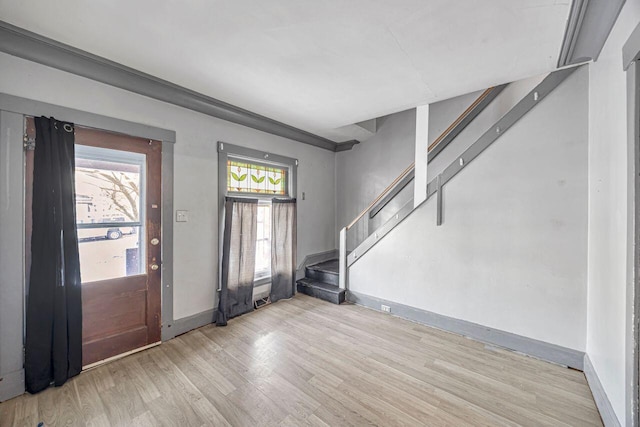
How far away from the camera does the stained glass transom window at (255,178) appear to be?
3.40 metres

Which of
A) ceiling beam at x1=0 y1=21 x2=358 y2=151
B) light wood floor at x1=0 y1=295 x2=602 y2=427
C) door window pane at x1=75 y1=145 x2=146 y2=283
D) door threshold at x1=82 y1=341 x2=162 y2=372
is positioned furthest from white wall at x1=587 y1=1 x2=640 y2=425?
door window pane at x1=75 y1=145 x2=146 y2=283

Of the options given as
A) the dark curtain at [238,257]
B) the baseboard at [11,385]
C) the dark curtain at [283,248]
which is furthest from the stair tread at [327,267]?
the baseboard at [11,385]

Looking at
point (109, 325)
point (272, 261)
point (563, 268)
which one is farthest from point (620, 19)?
point (109, 325)

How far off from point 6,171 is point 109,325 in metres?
1.52

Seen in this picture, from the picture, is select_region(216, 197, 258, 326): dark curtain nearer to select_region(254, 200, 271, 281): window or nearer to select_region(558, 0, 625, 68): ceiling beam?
select_region(254, 200, 271, 281): window

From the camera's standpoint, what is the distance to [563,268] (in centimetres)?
227

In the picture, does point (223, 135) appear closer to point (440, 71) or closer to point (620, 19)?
point (440, 71)

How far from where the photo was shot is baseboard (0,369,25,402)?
1.84 meters

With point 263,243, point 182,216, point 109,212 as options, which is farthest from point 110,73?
point 263,243

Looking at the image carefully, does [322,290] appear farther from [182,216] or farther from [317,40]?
[317,40]

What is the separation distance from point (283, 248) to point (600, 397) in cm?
349

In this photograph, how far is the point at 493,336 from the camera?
2.62 meters

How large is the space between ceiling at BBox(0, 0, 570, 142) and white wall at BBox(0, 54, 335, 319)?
339 millimetres

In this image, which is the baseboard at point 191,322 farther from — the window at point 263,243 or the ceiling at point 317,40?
the ceiling at point 317,40
